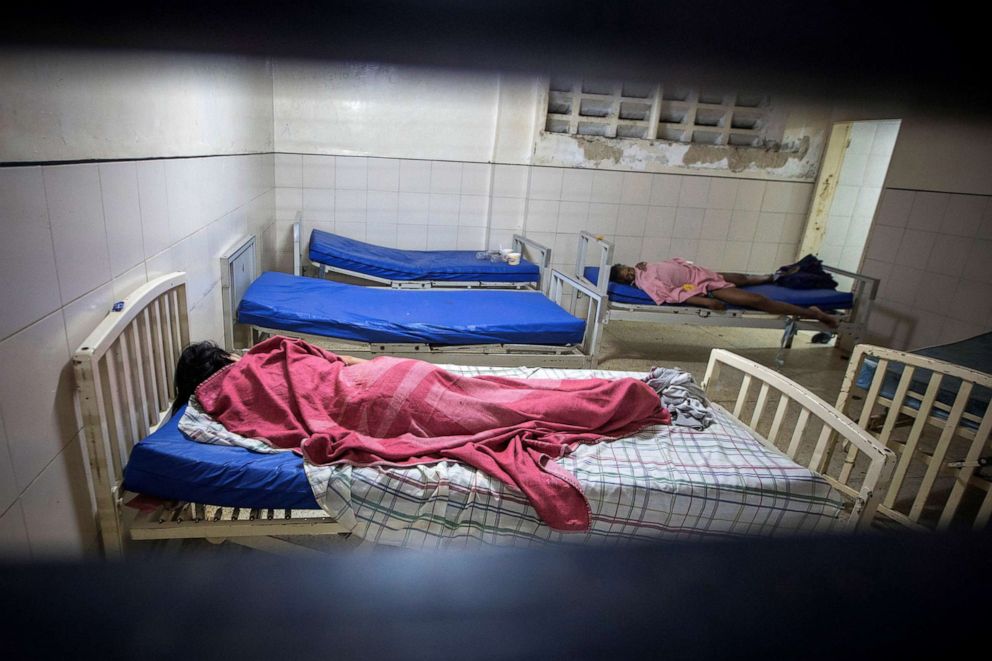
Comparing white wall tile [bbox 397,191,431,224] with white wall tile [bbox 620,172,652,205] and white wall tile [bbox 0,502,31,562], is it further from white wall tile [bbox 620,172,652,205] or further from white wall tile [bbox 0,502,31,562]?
white wall tile [bbox 0,502,31,562]

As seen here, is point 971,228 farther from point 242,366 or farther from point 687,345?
point 242,366

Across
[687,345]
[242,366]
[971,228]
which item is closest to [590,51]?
[242,366]

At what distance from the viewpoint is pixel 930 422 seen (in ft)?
7.32

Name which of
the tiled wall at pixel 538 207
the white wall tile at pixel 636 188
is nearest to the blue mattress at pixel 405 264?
the tiled wall at pixel 538 207

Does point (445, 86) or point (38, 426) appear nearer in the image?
point (445, 86)

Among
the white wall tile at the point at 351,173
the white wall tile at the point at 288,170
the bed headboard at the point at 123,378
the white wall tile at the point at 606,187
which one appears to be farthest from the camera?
the white wall tile at the point at 606,187

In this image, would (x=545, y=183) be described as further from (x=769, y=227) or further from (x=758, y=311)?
(x=769, y=227)

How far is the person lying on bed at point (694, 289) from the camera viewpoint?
13.4 feet

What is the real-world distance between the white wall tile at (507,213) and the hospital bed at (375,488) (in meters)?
3.47

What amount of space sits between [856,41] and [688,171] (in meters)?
5.28

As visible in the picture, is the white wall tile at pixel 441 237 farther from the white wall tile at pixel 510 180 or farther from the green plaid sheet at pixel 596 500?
the green plaid sheet at pixel 596 500

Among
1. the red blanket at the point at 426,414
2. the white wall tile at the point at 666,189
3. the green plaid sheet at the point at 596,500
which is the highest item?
the white wall tile at the point at 666,189

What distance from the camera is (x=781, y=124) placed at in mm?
5066

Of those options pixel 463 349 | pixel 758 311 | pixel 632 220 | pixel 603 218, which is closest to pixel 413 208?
pixel 603 218
